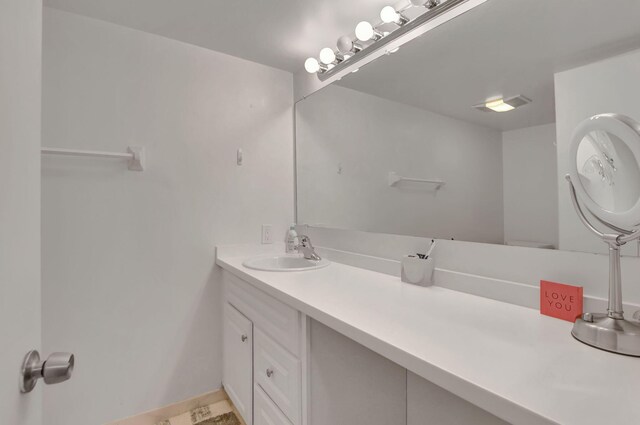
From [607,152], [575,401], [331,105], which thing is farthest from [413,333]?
[331,105]

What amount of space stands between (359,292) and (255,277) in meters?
0.45

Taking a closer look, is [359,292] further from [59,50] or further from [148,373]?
[59,50]

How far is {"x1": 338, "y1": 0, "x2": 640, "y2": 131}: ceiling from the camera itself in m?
0.80

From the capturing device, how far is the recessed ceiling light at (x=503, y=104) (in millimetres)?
963

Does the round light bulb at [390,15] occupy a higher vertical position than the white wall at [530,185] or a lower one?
higher

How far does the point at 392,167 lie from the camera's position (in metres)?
1.43

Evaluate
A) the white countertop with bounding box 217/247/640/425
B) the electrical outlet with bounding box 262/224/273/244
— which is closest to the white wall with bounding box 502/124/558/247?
the white countertop with bounding box 217/247/640/425

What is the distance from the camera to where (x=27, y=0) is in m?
0.47

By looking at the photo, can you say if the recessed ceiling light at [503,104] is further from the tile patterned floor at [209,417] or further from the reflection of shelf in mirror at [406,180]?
the tile patterned floor at [209,417]

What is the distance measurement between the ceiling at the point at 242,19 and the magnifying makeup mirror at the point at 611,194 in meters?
1.06

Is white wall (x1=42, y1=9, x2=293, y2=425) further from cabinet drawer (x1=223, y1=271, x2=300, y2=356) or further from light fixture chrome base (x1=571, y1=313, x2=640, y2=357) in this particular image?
Result: light fixture chrome base (x1=571, y1=313, x2=640, y2=357)

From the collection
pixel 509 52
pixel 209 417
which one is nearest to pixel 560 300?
pixel 509 52

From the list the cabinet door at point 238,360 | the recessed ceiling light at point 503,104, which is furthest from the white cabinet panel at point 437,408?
the recessed ceiling light at point 503,104

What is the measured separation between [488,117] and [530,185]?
0.93 ft
